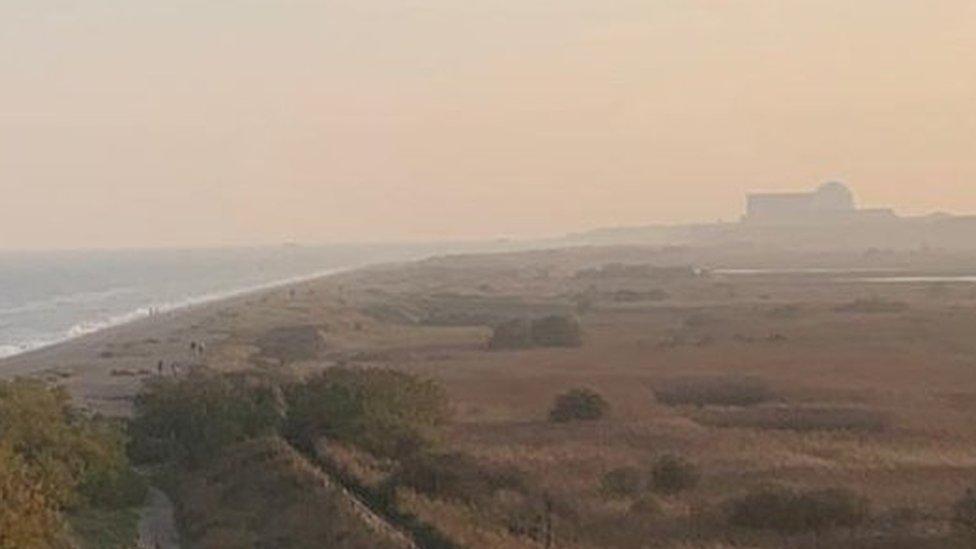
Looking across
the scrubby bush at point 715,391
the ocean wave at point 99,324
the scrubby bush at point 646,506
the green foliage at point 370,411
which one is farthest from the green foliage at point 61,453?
the ocean wave at point 99,324

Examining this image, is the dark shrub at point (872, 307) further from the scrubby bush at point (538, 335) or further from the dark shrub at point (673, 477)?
the dark shrub at point (673, 477)

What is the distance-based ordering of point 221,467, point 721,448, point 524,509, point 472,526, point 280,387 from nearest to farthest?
point 472,526
point 524,509
point 221,467
point 721,448
point 280,387

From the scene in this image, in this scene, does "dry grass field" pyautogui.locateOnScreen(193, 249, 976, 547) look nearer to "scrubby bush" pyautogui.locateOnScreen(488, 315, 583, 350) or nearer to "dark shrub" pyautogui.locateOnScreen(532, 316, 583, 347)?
"scrubby bush" pyautogui.locateOnScreen(488, 315, 583, 350)

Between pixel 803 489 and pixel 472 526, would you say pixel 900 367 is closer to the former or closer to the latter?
pixel 803 489

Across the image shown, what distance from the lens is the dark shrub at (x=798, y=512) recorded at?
32.9 metres

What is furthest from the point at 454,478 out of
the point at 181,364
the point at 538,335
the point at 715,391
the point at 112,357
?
the point at 112,357

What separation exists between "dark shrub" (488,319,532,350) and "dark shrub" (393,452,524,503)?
49.4 metres

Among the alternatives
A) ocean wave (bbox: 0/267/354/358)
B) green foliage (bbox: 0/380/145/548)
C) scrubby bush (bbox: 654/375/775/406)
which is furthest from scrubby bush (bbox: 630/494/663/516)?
ocean wave (bbox: 0/267/354/358)

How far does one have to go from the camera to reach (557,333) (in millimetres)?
89750

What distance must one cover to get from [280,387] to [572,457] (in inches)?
530

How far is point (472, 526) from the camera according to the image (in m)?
30.7

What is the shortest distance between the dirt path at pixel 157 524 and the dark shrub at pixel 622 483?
35.4 ft

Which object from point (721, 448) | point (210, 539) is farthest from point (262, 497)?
point (721, 448)

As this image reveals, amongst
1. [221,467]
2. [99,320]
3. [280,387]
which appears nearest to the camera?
[221,467]
